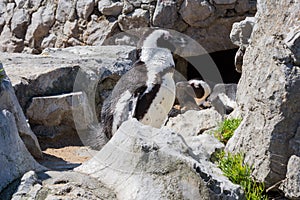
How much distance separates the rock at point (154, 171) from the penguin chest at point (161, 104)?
1896mm

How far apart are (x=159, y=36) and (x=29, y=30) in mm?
4502

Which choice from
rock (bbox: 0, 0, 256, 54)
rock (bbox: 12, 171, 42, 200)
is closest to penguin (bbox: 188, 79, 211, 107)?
rock (bbox: 0, 0, 256, 54)

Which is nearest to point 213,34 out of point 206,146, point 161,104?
point 161,104

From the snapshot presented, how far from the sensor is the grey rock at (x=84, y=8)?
1006 cm

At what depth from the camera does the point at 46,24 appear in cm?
1070

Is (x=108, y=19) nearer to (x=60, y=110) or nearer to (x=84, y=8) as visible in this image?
(x=84, y=8)

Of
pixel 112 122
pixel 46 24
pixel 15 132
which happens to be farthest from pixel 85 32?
pixel 15 132

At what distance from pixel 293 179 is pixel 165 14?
5889mm

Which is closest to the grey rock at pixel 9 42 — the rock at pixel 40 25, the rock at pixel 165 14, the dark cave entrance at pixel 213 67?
the rock at pixel 40 25

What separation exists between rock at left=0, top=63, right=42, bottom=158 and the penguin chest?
1.38 meters

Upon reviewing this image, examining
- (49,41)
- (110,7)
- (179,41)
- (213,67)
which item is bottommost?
(213,67)

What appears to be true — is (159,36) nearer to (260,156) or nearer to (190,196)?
(260,156)

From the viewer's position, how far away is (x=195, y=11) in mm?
9555

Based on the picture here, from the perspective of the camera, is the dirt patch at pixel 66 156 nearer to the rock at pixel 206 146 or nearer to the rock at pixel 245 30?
the rock at pixel 206 146
